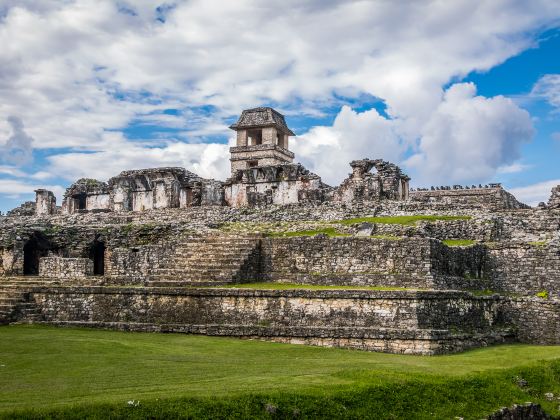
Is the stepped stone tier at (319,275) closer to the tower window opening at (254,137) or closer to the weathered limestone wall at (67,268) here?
the weathered limestone wall at (67,268)

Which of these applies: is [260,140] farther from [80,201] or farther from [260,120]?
[80,201]

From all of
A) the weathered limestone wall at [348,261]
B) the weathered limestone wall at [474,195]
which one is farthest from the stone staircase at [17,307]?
the weathered limestone wall at [474,195]

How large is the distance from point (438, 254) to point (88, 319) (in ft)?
35.3

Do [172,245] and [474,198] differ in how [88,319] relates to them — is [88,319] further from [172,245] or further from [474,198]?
[474,198]

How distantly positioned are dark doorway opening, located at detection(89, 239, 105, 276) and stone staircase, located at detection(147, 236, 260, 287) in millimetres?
6933

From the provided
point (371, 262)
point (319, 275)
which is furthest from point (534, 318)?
point (319, 275)

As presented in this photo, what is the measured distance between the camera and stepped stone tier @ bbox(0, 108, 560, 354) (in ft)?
57.6

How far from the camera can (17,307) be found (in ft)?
66.2

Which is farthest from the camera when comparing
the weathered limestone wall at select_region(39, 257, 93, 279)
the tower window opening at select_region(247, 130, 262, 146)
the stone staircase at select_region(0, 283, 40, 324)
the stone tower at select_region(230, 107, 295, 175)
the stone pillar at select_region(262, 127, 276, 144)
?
the tower window opening at select_region(247, 130, 262, 146)

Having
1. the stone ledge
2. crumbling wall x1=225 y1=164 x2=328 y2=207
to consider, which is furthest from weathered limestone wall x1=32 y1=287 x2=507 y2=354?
crumbling wall x1=225 y1=164 x2=328 y2=207

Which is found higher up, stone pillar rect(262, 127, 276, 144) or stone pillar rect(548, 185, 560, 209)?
stone pillar rect(262, 127, 276, 144)

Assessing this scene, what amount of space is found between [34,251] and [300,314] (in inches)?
614

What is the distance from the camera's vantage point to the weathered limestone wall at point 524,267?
21109 mm

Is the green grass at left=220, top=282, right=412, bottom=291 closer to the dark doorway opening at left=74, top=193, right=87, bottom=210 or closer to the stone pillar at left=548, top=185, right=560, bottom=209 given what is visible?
the stone pillar at left=548, top=185, right=560, bottom=209
